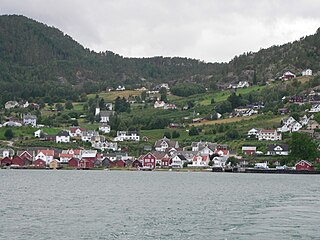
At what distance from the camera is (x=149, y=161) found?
105250 millimetres

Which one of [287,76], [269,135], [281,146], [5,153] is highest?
[287,76]

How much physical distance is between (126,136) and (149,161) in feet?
58.6

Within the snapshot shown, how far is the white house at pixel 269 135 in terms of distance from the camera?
11026cm

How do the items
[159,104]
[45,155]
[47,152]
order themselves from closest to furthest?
[47,152], [45,155], [159,104]

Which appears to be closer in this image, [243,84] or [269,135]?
[269,135]

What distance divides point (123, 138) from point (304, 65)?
74.7m

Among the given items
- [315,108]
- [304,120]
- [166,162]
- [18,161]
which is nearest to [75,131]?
[18,161]

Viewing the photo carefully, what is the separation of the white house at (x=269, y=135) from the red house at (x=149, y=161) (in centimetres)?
1826

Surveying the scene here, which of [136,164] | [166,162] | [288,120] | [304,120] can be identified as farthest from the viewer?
[304,120]

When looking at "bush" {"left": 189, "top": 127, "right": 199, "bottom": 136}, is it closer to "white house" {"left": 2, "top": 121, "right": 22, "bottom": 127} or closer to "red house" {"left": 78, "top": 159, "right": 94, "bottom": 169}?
"red house" {"left": 78, "top": 159, "right": 94, "bottom": 169}

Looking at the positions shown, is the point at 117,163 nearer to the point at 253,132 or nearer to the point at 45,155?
the point at 45,155

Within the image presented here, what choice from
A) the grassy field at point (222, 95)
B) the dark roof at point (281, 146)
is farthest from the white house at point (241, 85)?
the dark roof at point (281, 146)

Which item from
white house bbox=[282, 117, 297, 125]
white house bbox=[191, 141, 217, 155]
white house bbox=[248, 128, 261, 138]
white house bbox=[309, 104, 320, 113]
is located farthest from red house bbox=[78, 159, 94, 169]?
white house bbox=[309, 104, 320, 113]

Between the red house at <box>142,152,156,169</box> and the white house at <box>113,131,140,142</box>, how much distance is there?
14.8 metres
